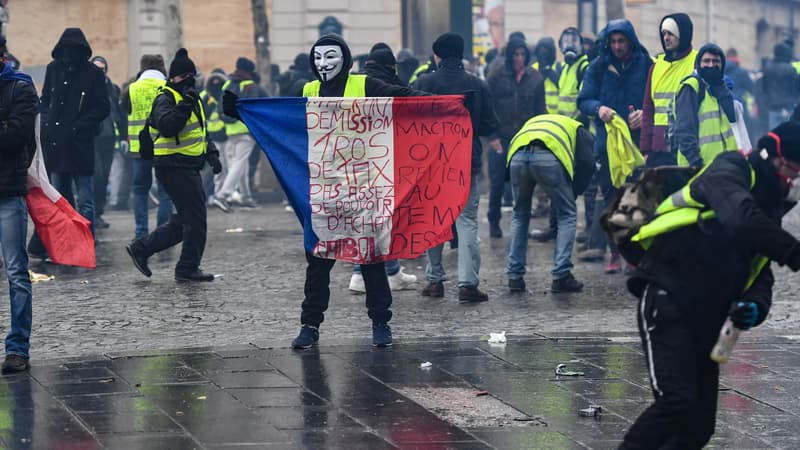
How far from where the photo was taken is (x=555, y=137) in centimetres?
1129

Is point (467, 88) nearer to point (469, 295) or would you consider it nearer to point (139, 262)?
point (469, 295)

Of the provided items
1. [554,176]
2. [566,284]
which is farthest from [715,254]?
[566,284]

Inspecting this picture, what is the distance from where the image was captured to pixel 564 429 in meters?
6.79

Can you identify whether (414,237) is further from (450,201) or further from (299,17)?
(299,17)

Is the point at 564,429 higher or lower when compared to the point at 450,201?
lower

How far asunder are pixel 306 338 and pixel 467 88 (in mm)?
3310

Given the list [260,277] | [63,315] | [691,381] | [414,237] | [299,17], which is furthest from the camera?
[299,17]

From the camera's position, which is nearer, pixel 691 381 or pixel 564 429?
pixel 691 381

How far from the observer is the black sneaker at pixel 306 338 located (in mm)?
8758

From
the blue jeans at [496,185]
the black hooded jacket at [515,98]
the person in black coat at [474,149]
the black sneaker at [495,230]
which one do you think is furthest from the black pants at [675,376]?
the black hooded jacket at [515,98]

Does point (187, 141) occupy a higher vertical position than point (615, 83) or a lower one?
lower

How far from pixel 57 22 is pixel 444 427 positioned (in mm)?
28037

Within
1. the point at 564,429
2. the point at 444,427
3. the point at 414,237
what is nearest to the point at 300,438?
the point at 444,427

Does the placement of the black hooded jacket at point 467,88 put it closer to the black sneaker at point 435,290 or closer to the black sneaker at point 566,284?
the black sneaker at point 435,290
